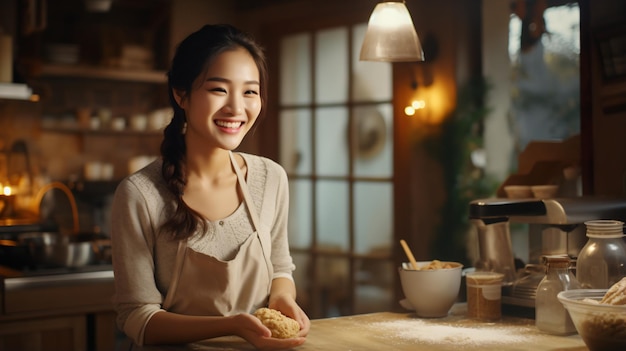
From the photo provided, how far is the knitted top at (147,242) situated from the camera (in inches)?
74.7

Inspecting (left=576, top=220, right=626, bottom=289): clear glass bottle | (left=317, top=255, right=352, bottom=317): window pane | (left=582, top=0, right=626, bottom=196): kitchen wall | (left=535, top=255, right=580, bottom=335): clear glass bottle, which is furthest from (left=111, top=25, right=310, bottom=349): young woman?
(left=317, top=255, right=352, bottom=317): window pane

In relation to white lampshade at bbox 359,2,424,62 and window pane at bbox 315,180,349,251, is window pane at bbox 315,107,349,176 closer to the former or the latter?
window pane at bbox 315,180,349,251

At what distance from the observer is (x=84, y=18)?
4.95 metres

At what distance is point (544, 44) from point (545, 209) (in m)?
1.94

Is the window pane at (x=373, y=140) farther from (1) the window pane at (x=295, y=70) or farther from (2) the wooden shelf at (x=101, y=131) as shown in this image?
(2) the wooden shelf at (x=101, y=131)

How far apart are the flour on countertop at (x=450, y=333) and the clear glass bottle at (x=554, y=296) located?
7 cm

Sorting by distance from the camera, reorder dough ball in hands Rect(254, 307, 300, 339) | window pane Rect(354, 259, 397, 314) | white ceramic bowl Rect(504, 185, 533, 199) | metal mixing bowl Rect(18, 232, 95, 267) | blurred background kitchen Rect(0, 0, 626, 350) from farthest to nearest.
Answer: window pane Rect(354, 259, 397, 314), blurred background kitchen Rect(0, 0, 626, 350), metal mixing bowl Rect(18, 232, 95, 267), white ceramic bowl Rect(504, 185, 533, 199), dough ball in hands Rect(254, 307, 300, 339)

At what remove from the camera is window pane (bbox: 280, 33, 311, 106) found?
4.85m

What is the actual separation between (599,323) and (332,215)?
3.07m

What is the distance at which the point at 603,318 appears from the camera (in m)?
1.68

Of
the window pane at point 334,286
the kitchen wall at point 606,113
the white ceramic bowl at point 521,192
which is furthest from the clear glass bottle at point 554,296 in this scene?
the window pane at point 334,286

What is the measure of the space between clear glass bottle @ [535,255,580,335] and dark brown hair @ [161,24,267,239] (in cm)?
88

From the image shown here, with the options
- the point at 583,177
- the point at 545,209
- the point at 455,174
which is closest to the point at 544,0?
the point at 455,174

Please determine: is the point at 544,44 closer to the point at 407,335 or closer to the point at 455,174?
the point at 455,174
